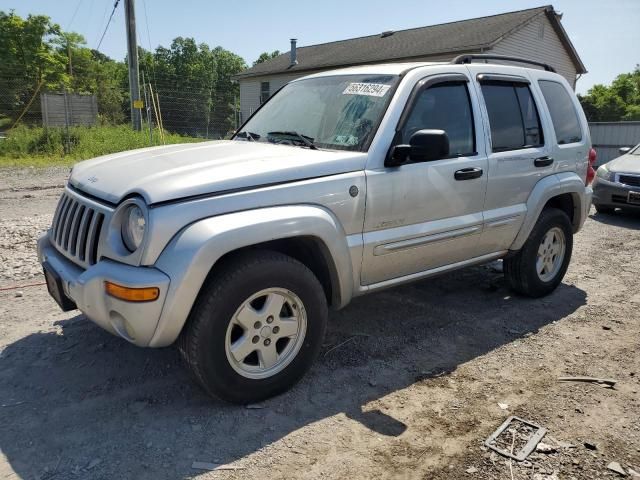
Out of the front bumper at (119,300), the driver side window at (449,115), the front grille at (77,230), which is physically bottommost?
the front bumper at (119,300)

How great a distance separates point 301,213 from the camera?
9.56 feet

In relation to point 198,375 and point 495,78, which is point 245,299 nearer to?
point 198,375

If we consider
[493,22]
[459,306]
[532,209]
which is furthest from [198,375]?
[493,22]

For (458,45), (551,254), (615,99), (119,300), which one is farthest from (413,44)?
(615,99)

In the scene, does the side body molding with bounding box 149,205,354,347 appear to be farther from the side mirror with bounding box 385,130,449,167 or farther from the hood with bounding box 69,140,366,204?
the side mirror with bounding box 385,130,449,167

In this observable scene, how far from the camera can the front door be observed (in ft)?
11.0

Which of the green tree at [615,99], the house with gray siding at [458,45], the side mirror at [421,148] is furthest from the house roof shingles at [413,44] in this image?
the side mirror at [421,148]

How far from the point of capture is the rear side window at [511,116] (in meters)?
4.10

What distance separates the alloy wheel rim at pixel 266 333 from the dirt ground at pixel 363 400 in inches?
9.4

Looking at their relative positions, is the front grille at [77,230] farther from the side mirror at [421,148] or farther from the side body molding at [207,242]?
the side mirror at [421,148]

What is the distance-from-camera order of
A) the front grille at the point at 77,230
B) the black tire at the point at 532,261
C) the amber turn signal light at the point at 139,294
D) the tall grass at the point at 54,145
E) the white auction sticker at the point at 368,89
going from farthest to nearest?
the tall grass at the point at 54,145, the black tire at the point at 532,261, the white auction sticker at the point at 368,89, the front grille at the point at 77,230, the amber turn signal light at the point at 139,294

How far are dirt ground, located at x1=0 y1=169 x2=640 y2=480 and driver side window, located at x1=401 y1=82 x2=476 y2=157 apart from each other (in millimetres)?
1457

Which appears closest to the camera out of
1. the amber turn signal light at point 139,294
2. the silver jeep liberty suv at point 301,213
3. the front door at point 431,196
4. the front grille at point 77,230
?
the amber turn signal light at point 139,294

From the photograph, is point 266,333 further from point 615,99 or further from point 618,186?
point 615,99
